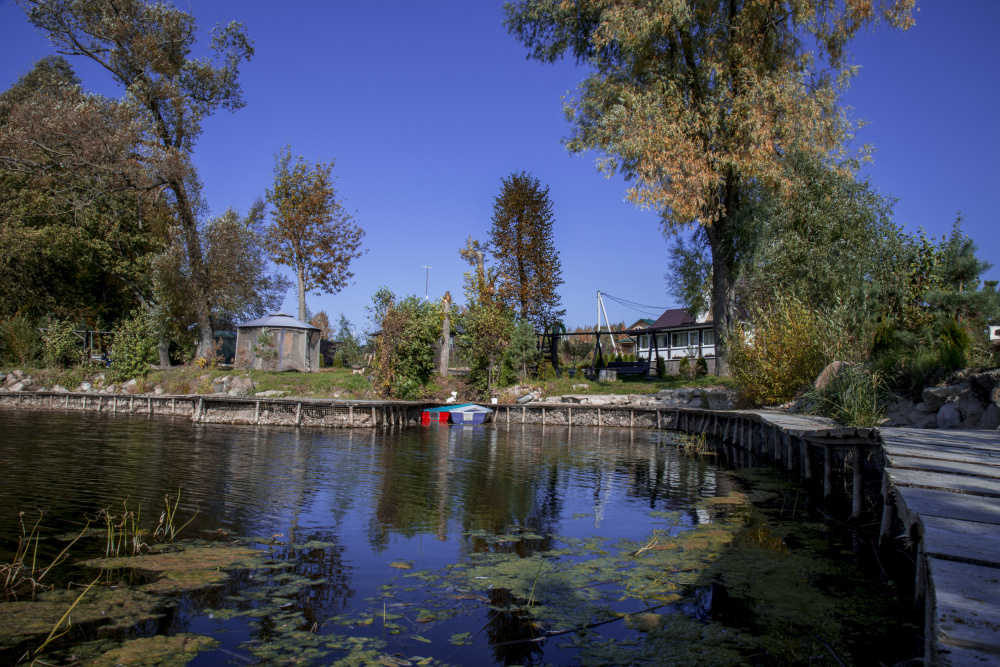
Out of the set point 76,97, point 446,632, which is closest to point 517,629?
point 446,632

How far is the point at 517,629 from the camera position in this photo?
15.4 ft

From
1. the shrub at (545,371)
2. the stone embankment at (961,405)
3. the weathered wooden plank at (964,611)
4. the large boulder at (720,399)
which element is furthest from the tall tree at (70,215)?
the weathered wooden plank at (964,611)

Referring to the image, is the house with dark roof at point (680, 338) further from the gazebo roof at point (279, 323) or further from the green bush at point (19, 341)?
the green bush at point (19, 341)

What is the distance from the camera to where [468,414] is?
25109mm

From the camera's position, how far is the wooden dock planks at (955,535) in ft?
8.07

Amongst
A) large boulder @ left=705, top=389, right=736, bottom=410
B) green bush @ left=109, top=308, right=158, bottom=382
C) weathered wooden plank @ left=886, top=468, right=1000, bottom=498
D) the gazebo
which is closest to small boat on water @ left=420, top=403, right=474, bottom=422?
the gazebo

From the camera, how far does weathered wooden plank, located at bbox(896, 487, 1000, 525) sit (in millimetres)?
4043

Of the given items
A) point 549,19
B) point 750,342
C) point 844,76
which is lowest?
point 750,342

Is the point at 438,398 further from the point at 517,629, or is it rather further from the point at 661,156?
the point at 517,629

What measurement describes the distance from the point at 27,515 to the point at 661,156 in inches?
677

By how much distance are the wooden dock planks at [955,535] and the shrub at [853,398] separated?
2816 millimetres

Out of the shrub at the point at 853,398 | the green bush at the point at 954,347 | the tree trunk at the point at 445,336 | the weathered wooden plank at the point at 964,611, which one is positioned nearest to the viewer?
the weathered wooden plank at the point at 964,611

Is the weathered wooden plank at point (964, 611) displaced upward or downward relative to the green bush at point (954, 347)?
downward

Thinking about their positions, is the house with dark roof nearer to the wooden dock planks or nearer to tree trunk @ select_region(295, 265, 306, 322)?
tree trunk @ select_region(295, 265, 306, 322)
